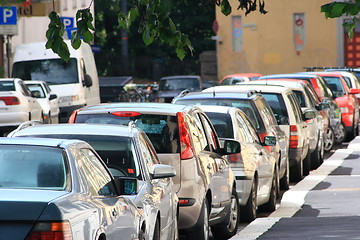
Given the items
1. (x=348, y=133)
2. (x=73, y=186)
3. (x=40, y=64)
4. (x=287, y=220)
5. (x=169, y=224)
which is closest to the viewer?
(x=73, y=186)

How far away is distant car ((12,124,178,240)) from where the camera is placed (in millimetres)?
8820

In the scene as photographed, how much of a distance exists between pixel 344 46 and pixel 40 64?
2892 centimetres

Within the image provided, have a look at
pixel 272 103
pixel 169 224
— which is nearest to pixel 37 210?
pixel 169 224

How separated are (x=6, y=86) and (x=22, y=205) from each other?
22.5 m

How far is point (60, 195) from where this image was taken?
6.30m

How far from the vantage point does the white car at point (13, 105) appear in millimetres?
26672

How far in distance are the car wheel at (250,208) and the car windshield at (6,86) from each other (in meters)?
15.4

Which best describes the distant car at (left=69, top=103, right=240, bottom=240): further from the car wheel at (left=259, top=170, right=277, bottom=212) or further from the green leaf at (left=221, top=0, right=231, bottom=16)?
the car wheel at (left=259, top=170, right=277, bottom=212)

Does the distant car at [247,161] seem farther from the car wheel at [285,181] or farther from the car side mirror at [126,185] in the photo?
the car side mirror at [126,185]

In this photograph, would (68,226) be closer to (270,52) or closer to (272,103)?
(272,103)

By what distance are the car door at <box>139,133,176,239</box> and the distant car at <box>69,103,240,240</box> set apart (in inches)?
28.2

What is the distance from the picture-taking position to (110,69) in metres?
73.1

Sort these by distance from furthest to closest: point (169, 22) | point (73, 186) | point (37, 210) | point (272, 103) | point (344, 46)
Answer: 1. point (344, 46)
2. point (272, 103)
3. point (169, 22)
4. point (73, 186)
5. point (37, 210)

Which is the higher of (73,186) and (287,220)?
(73,186)
